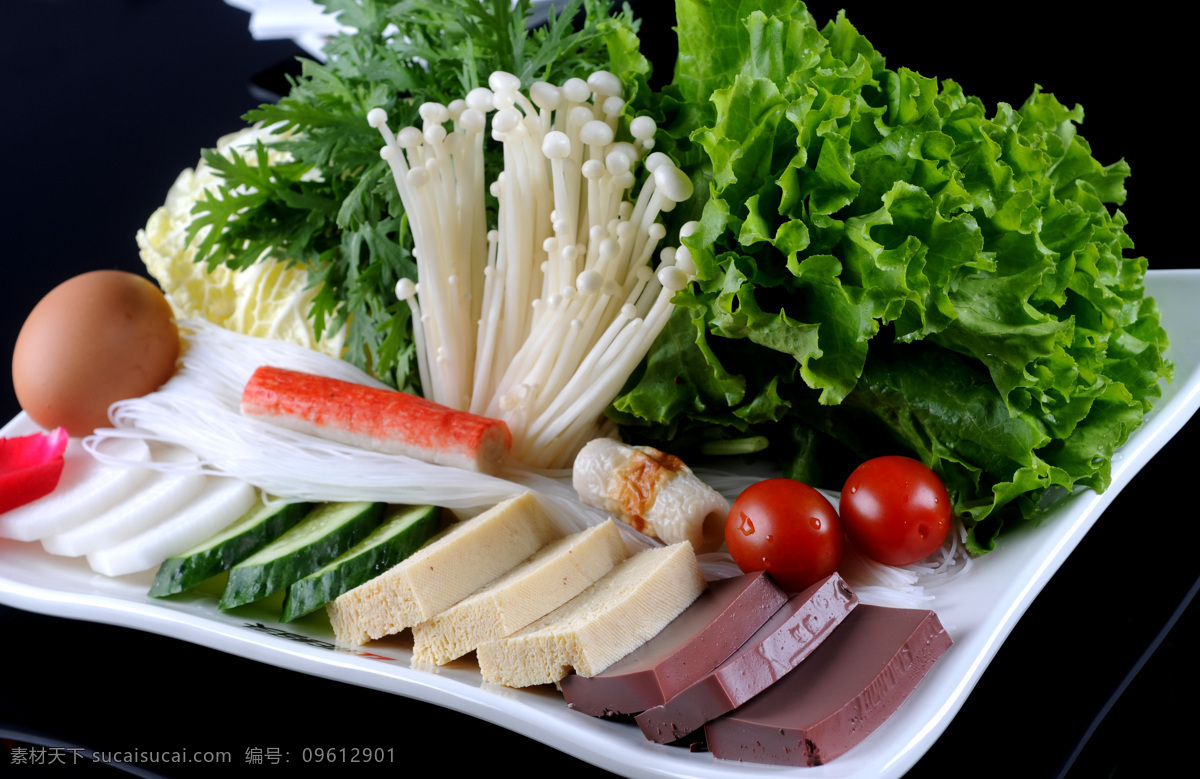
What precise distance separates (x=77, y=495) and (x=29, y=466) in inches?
9.7

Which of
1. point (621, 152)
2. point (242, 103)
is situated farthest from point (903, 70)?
point (242, 103)

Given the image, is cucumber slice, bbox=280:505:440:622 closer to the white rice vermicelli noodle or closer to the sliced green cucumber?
the white rice vermicelli noodle

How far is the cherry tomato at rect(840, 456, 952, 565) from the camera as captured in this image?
2.44 meters

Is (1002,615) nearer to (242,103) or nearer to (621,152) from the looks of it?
(621,152)

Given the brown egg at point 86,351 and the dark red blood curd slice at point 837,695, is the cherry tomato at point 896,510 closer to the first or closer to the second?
the dark red blood curd slice at point 837,695

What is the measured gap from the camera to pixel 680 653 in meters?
2.04

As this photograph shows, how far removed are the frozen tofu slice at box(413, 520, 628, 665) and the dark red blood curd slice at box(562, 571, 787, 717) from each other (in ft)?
0.73

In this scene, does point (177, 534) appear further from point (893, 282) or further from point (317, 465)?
point (893, 282)

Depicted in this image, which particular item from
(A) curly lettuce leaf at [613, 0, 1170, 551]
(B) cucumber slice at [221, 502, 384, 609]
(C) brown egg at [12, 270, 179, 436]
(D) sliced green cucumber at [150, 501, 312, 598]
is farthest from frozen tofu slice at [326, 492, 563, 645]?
(C) brown egg at [12, 270, 179, 436]

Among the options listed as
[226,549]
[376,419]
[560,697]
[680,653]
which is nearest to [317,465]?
[376,419]

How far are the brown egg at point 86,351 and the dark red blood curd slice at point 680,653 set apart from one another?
82.2 inches

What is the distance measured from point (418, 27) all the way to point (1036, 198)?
205 cm

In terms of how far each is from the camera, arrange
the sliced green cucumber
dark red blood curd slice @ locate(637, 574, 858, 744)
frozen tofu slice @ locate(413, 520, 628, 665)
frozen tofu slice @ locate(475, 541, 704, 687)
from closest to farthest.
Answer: dark red blood curd slice @ locate(637, 574, 858, 744), frozen tofu slice @ locate(475, 541, 704, 687), frozen tofu slice @ locate(413, 520, 628, 665), the sliced green cucumber

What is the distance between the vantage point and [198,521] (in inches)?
110
